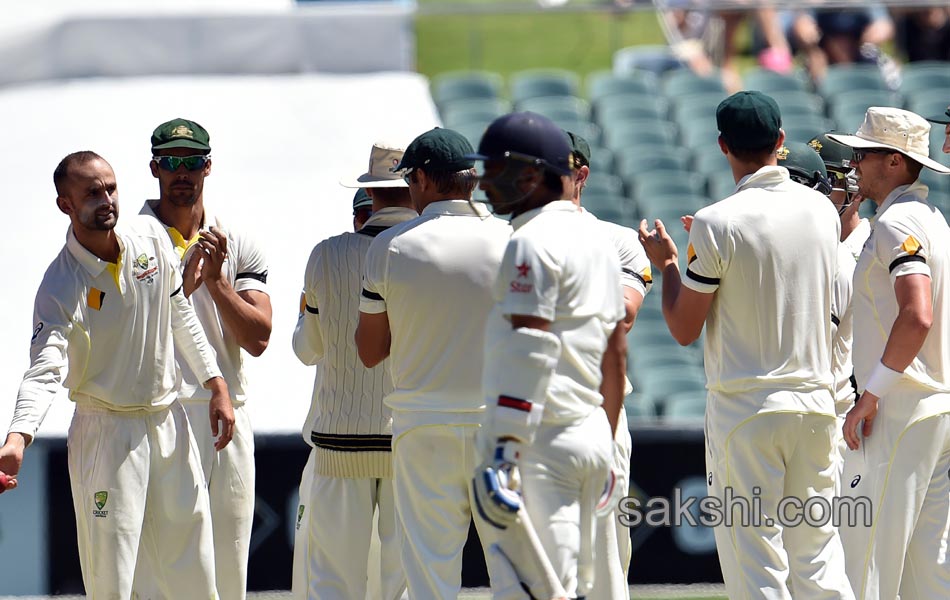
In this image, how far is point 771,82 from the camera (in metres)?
13.4

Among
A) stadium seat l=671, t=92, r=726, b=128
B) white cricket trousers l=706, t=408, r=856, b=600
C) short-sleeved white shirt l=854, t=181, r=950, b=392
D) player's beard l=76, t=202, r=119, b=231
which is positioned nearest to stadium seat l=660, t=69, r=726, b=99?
stadium seat l=671, t=92, r=726, b=128

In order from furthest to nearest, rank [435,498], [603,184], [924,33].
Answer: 1. [924,33]
2. [603,184]
3. [435,498]

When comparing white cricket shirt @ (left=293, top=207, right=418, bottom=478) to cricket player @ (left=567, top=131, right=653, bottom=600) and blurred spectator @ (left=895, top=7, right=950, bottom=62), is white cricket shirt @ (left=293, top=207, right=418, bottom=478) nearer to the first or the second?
cricket player @ (left=567, top=131, right=653, bottom=600)

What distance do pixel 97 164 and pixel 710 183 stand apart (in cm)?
788

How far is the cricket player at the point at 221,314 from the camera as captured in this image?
591cm

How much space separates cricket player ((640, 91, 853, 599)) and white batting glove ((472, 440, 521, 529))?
51.5 inches

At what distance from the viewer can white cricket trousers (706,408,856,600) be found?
5273mm

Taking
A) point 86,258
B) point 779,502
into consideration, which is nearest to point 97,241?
point 86,258

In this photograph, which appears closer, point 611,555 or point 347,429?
point 347,429

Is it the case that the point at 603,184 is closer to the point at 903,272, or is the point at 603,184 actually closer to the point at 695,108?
the point at 695,108

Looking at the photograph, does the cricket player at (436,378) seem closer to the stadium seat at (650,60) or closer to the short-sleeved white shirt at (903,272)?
the short-sleeved white shirt at (903,272)

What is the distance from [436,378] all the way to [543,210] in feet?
2.68

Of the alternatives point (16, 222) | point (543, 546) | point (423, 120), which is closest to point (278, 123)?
point (423, 120)

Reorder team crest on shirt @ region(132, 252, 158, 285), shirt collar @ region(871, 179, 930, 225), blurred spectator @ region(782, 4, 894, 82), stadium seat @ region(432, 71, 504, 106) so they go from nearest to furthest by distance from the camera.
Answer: team crest on shirt @ region(132, 252, 158, 285)
shirt collar @ region(871, 179, 930, 225)
stadium seat @ region(432, 71, 504, 106)
blurred spectator @ region(782, 4, 894, 82)
